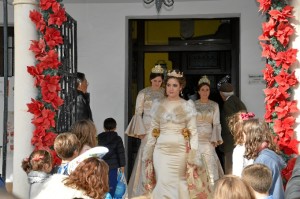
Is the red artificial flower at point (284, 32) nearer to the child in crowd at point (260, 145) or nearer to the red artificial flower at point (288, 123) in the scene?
the red artificial flower at point (288, 123)

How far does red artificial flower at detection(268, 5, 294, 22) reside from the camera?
622 cm

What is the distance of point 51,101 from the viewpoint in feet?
22.2

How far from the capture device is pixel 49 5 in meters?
6.76

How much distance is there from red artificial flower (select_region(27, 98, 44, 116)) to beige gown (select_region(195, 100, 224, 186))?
313cm

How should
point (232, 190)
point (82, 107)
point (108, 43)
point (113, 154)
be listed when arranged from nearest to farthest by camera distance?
1. point (232, 190)
2. point (113, 154)
3. point (82, 107)
4. point (108, 43)

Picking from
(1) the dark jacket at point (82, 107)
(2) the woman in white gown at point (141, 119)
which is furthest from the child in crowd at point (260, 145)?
(2) the woman in white gown at point (141, 119)

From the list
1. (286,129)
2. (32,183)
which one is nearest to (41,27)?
(32,183)

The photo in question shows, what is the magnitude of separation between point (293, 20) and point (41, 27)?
9.51 feet

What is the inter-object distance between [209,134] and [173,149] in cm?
157

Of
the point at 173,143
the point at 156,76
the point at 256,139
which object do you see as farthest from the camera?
the point at 156,76

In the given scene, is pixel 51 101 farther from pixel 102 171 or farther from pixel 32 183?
pixel 102 171

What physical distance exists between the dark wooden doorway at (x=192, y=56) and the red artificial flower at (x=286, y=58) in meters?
3.68

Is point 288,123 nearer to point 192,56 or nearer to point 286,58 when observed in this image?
point 286,58

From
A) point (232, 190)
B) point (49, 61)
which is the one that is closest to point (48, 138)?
point (49, 61)
